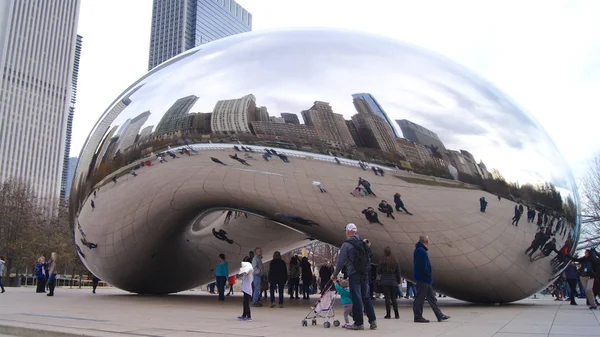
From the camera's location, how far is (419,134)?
7.70 m

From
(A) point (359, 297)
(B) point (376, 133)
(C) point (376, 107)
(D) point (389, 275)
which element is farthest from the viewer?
(C) point (376, 107)

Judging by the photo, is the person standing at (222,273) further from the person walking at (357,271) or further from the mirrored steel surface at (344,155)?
the person walking at (357,271)

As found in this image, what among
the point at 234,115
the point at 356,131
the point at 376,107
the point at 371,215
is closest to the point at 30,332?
the point at 234,115

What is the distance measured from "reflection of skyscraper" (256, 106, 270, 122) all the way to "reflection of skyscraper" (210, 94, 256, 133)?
0.22 ft

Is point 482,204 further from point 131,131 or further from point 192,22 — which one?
point 192,22

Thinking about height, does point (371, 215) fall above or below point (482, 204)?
below

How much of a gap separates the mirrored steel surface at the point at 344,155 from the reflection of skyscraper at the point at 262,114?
0.06ft

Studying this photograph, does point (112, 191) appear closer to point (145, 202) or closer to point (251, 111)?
point (145, 202)

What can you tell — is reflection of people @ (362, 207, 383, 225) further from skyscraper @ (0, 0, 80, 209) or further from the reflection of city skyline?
skyscraper @ (0, 0, 80, 209)

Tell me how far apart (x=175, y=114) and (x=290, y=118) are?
2148 mm

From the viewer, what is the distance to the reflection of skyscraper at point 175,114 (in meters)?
8.45

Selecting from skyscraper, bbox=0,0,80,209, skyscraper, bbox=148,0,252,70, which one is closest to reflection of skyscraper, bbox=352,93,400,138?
skyscraper, bbox=0,0,80,209

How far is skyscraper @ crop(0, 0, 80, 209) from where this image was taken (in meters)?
116

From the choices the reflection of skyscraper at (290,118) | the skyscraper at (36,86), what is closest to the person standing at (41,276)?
the reflection of skyscraper at (290,118)
